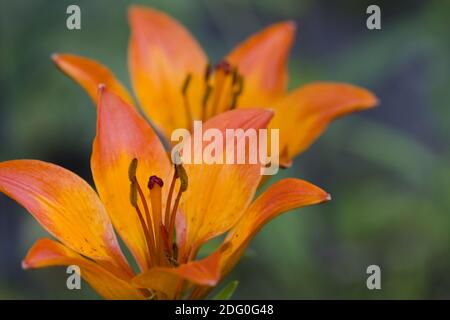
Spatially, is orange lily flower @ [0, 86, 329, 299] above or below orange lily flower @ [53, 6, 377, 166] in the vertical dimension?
below

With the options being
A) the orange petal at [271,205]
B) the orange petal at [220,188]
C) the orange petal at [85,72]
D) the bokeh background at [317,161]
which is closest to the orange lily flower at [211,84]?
the orange petal at [85,72]

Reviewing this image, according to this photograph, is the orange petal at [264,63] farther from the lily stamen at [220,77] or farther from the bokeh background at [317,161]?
the bokeh background at [317,161]

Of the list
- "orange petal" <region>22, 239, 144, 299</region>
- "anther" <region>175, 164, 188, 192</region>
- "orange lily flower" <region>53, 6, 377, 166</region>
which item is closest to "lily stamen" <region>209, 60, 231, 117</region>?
"orange lily flower" <region>53, 6, 377, 166</region>

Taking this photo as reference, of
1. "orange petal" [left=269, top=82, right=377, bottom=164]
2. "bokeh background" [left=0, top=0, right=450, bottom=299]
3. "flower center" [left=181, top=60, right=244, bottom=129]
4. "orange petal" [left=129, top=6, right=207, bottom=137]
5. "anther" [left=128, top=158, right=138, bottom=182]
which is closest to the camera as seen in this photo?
"anther" [left=128, top=158, right=138, bottom=182]

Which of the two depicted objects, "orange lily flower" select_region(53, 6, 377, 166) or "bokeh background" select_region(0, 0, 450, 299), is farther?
"bokeh background" select_region(0, 0, 450, 299)

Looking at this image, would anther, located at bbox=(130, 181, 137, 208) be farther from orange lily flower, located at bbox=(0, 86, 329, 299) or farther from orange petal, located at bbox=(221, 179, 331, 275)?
orange petal, located at bbox=(221, 179, 331, 275)

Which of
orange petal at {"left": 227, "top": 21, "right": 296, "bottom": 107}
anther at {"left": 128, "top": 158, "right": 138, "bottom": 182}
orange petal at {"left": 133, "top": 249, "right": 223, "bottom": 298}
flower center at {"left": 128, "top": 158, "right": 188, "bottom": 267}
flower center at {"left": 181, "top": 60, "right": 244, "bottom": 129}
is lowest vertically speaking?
orange petal at {"left": 133, "top": 249, "right": 223, "bottom": 298}
